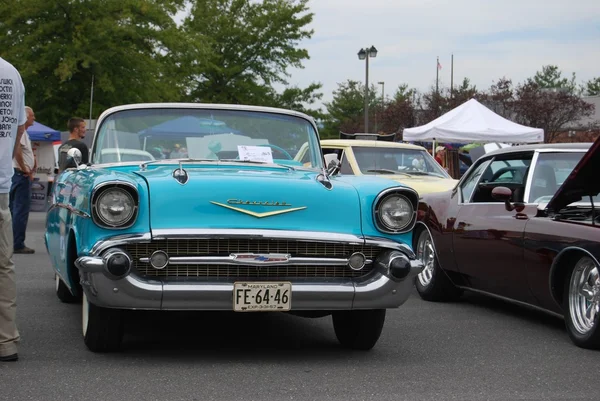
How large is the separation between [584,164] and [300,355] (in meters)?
2.06

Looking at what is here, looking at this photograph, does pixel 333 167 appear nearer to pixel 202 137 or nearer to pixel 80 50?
pixel 202 137

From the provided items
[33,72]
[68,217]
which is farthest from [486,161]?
[33,72]

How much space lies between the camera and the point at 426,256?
9.30 metres

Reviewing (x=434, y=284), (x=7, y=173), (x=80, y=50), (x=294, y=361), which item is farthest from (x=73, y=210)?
(x=80, y=50)

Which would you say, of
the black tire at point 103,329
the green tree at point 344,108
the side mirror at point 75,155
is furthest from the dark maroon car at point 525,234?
the green tree at point 344,108

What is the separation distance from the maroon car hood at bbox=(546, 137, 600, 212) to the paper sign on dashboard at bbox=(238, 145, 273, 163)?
6.46ft

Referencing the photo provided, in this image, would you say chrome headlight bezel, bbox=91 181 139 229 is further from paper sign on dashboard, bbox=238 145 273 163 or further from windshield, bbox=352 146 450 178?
windshield, bbox=352 146 450 178

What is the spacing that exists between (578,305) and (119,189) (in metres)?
3.14

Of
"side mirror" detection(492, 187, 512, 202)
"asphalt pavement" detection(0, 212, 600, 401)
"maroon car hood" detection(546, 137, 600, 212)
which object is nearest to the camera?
"asphalt pavement" detection(0, 212, 600, 401)

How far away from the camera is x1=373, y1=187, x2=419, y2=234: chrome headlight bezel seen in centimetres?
579

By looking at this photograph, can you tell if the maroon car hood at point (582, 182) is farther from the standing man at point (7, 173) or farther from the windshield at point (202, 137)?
the standing man at point (7, 173)

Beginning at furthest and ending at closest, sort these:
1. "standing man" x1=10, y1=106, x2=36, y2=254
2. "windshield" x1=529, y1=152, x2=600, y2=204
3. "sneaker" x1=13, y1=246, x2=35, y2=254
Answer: "sneaker" x1=13, y1=246, x2=35, y2=254 < "standing man" x1=10, y1=106, x2=36, y2=254 < "windshield" x1=529, y1=152, x2=600, y2=204

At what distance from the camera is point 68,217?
6.30m

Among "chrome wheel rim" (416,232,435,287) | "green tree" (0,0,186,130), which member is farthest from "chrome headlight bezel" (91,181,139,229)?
"green tree" (0,0,186,130)
